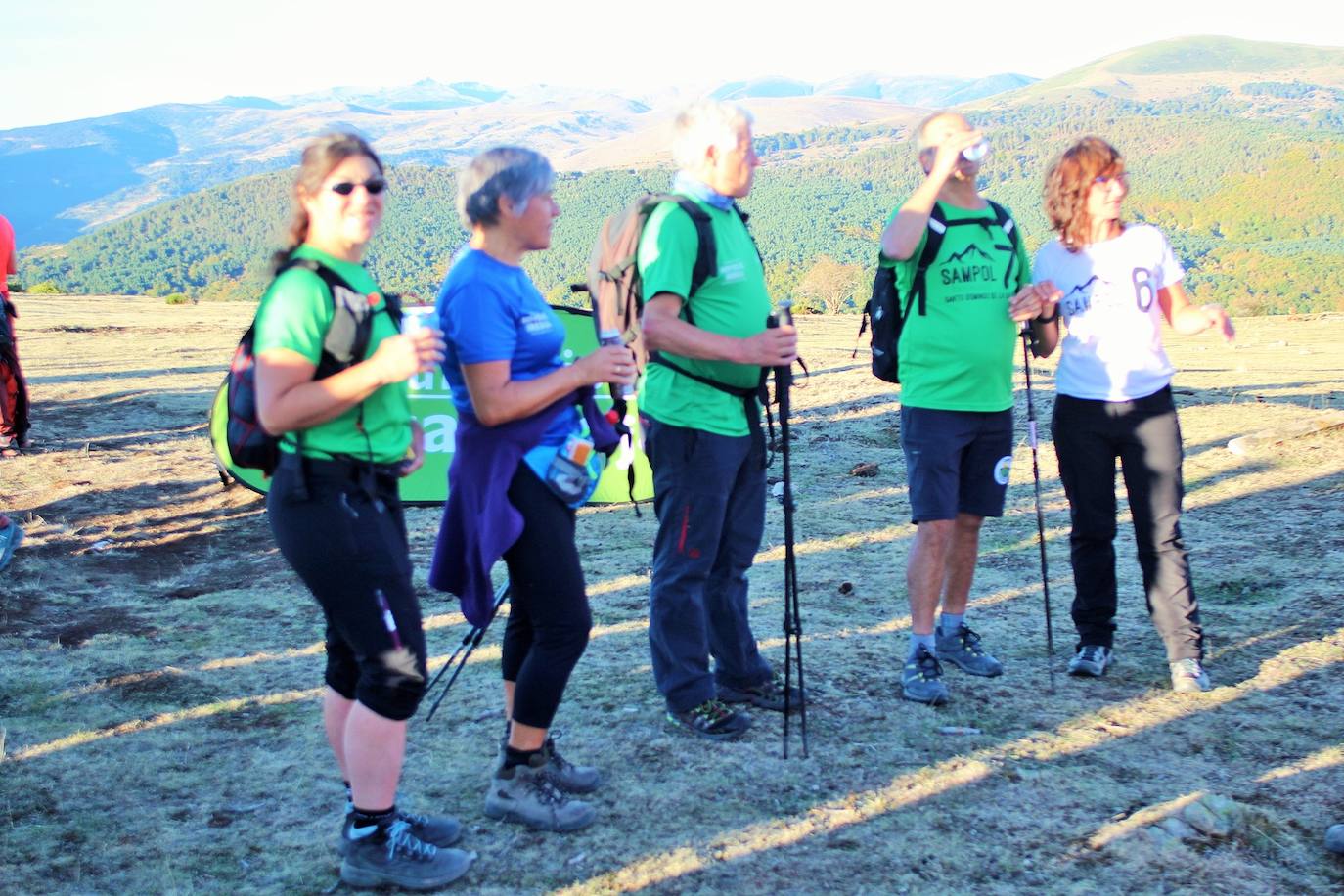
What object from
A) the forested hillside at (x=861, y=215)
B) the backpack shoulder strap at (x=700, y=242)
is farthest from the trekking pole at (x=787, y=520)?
the forested hillside at (x=861, y=215)

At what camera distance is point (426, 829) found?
3.28m

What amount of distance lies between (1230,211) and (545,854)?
6540 inches

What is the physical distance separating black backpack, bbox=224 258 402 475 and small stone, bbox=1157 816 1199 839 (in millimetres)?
2591

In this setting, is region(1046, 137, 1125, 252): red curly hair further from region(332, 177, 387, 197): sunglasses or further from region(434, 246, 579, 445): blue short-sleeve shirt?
region(332, 177, 387, 197): sunglasses

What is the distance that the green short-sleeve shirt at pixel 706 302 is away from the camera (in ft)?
12.1

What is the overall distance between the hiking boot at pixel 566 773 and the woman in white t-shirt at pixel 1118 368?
2.19m

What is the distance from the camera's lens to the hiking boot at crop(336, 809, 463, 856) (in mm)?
3176

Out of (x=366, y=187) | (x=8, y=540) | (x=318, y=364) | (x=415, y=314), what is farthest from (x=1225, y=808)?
(x=8, y=540)

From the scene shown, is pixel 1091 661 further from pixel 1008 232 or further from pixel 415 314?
pixel 415 314

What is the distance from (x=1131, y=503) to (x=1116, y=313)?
32.1 inches

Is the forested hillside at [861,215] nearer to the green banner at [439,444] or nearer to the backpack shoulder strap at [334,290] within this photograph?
the green banner at [439,444]

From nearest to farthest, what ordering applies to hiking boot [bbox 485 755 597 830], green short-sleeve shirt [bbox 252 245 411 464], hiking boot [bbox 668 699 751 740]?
green short-sleeve shirt [bbox 252 245 411 464] < hiking boot [bbox 485 755 597 830] < hiking boot [bbox 668 699 751 740]

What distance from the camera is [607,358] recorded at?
3156mm

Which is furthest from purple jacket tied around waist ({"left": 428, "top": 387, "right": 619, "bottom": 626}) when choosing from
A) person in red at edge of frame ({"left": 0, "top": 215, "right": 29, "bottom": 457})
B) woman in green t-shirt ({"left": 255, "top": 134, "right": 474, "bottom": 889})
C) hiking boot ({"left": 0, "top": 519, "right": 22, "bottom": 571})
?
person in red at edge of frame ({"left": 0, "top": 215, "right": 29, "bottom": 457})
